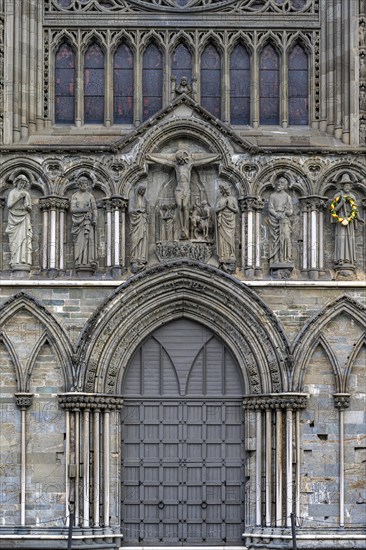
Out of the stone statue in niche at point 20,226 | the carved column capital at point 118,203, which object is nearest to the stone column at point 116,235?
the carved column capital at point 118,203

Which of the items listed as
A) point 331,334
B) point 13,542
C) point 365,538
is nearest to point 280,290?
point 331,334

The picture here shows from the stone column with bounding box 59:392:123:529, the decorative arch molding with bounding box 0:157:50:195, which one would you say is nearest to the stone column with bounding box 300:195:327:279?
the stone column with bounding box 59:392:123:529

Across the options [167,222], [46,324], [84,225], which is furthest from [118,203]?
[46,324]

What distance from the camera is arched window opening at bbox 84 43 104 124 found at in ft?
94.6

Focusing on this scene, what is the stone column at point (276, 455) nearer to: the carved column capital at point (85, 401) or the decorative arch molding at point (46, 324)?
the carved column capital at point (85, 401)

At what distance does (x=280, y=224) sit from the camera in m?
27.6

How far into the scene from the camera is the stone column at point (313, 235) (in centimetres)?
2762

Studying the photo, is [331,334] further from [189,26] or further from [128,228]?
[189,26]

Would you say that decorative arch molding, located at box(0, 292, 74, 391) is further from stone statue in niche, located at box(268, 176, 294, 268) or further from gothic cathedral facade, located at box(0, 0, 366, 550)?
stone statue in niche, located at box(268, 176, 294, 268)

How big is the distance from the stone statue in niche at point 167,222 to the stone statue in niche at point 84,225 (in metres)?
1.28

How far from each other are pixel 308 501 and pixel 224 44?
903cm

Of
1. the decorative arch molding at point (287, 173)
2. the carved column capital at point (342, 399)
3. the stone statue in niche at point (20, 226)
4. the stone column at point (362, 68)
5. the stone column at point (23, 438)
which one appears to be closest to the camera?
the stone column at point (23, 438)

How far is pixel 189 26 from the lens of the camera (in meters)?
28.7

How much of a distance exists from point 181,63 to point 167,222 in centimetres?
339
